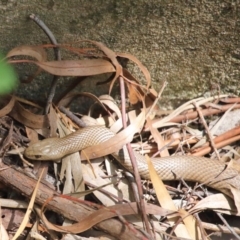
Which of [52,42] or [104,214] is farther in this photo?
[52,42]

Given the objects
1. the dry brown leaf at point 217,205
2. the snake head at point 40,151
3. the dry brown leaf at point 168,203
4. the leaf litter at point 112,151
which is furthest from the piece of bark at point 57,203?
the dry brown leaf at point 217,205

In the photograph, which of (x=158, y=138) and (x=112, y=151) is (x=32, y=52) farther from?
(x=158, y=138)

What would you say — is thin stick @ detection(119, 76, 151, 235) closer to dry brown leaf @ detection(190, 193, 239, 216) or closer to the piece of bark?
the piece of bark

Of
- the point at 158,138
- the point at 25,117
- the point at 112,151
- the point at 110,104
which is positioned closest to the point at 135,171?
the point at 112,151

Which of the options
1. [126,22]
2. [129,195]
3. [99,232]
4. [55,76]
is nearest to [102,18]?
[126,22]

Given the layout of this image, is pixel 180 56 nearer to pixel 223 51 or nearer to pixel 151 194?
pixel 223 51

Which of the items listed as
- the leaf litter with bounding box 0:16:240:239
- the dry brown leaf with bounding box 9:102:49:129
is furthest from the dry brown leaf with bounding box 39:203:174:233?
the dry brown leaf with bounding box 9:102:49:129
